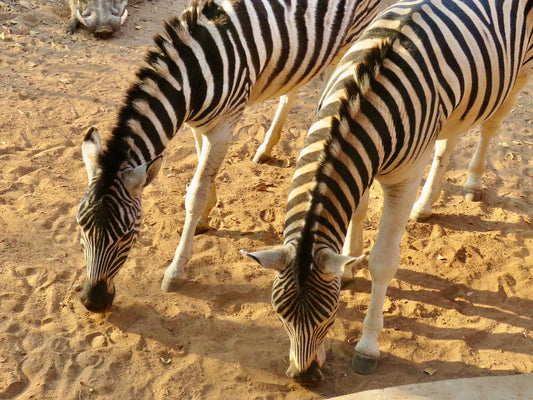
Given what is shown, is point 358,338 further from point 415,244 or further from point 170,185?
point 170,185

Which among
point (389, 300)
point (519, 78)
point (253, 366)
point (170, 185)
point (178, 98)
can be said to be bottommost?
point (253, 366)

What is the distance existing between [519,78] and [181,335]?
4.23 meters

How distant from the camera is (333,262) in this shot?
3.66 meters

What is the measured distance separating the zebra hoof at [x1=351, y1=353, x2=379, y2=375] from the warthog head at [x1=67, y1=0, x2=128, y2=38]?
7.53 meters

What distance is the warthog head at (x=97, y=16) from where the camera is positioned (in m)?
10.1

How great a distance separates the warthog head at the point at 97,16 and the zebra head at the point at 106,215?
6061mm

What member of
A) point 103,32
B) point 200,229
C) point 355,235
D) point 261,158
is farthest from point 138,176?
point 103,32

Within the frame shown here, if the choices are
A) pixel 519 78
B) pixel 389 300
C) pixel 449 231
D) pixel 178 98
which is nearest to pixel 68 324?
pixel 178 98

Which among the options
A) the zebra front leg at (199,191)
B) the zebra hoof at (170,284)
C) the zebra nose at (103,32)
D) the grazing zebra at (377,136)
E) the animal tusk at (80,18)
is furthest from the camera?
the animal tusk at (80,18)

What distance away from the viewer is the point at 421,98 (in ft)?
13.8

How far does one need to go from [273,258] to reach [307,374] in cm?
118

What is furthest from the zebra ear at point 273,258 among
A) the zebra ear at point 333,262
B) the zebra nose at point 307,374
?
the zebra nose at point 307,374

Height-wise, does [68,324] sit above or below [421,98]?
below

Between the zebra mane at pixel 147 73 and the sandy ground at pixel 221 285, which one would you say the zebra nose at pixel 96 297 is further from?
the zebra mane at pixel 147 73
